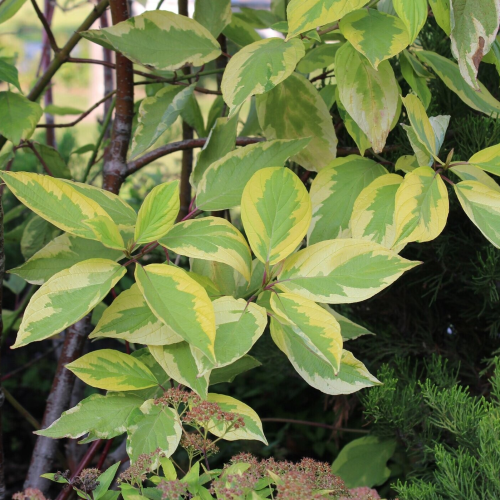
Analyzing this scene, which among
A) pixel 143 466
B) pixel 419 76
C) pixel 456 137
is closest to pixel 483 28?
pixel 419 76

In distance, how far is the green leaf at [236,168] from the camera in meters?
0.61

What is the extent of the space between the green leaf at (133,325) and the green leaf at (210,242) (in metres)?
0.08

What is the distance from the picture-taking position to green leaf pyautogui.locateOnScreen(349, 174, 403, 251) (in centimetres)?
57

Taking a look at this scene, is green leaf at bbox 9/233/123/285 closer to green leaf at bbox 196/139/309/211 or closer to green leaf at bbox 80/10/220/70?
green leaf at bbox 196/139/309/211

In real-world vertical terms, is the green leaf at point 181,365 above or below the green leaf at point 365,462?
above

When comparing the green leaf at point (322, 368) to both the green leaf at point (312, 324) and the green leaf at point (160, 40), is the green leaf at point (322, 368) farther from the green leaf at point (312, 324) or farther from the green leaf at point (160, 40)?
the green leaf at point (160, 40)

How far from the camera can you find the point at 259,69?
57cm

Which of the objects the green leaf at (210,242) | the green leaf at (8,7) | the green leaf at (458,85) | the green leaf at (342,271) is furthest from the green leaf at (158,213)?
the green leaf at (8,7)

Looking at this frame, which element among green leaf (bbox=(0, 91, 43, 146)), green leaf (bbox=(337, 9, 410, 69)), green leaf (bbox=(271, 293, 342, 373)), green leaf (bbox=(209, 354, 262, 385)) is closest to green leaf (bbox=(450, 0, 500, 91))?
green leaf (bbox=(337, 9, 410, 69))

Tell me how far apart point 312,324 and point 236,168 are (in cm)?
21

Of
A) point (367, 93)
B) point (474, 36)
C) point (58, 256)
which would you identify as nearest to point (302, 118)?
point (367, 93)

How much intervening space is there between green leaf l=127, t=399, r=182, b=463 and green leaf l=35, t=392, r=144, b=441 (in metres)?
0.02

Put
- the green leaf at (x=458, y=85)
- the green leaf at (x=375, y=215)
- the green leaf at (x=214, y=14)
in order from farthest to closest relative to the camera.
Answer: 1. the green leaf at (x=214, y=14)
2. the green leaf at (x=458, y=85)
3. the green leaf at (x=375, y=215)

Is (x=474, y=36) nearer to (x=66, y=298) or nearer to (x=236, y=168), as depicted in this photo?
(x=236, y=168)
